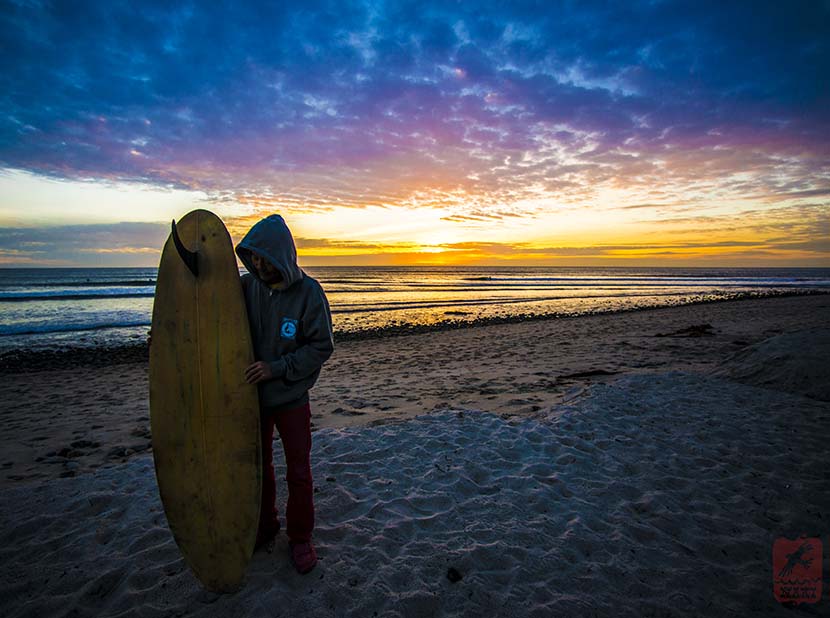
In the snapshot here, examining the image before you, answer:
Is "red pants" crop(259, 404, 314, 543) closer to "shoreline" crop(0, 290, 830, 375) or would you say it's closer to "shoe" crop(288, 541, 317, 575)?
"shoe" crop(288, 541, 317, 575)

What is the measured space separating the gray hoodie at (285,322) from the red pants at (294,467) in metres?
0.10

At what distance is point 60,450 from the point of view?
15.5ft

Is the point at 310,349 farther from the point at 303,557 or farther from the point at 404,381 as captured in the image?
the point at 404,381

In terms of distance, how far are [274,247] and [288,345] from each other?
63cm

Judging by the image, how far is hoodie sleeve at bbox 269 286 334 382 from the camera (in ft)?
7.91

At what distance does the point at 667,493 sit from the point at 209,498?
372cm

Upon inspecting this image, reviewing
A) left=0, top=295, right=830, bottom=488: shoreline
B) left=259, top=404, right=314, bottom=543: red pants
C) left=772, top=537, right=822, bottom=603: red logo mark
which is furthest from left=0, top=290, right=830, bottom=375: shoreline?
left=772, top=537, right=822, bottom=603: red logo mark

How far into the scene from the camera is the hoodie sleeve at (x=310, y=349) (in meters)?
2.41

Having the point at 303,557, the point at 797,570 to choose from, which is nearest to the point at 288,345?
the point at 303,557

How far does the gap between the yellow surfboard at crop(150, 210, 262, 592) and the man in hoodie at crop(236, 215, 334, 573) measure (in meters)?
0.11

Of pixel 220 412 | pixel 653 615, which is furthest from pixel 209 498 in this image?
pixel 653 615

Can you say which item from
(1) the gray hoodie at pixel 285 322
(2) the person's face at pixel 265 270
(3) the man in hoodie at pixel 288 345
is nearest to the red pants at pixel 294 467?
(3) the man in hoodie at pixel 288 345

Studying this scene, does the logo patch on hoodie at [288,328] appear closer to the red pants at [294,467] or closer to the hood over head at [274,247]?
the hood over head at [274,247]

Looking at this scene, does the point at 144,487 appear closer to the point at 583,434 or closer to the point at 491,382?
the point at 583,434
